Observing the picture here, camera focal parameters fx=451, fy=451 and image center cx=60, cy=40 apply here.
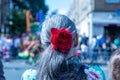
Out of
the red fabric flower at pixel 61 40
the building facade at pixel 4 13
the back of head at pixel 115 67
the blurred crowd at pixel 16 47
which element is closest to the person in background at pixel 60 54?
the red fabric flower at pixel 61 40

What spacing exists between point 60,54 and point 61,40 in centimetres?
8

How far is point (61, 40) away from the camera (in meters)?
2.65

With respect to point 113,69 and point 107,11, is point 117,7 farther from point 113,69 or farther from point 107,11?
point 113,69

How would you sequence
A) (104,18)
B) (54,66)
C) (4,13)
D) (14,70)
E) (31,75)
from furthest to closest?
(4,13) < (104,18) < (14,70) < (31,75) < (54,66)

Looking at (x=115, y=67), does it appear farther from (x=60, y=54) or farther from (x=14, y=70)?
(x=14, y=70)

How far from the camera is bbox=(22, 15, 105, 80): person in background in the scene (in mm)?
2631

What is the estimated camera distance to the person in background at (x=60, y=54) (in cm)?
263

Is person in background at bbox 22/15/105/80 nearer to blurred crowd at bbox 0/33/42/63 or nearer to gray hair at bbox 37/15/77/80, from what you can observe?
gray hair at bbox 37/15/77/80

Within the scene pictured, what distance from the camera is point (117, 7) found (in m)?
39.9

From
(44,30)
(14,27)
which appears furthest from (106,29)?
(44,30)

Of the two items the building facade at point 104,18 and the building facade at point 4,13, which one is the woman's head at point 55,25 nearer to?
the building facade at point 104,18

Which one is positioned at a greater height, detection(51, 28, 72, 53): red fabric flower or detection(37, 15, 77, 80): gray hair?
detection(51, 28, 72, 53): red fabric flower

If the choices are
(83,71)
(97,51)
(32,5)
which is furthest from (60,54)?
(32,5)

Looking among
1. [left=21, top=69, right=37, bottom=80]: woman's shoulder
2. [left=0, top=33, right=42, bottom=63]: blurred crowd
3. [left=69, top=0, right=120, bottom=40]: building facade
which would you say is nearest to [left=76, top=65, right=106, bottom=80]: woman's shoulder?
[left=21, top=69, right=37, bottom=80]: woman's shoulder
